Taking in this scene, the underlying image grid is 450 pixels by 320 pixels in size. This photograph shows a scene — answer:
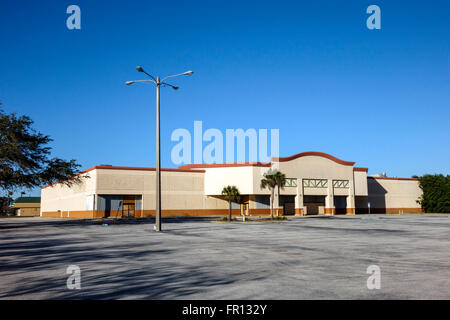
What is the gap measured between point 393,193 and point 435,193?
8889mm

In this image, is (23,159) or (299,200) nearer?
(23,159)

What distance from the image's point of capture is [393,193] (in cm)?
8250

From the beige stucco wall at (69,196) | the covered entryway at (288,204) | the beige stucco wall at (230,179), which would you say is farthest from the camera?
the covered entryway at (288,204)

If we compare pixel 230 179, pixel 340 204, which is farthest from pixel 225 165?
pixel 340 204

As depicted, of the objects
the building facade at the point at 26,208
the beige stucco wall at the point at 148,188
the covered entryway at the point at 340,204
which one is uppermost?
the beige stucco wall at the point at 148,188

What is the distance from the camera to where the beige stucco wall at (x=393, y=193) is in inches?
3179

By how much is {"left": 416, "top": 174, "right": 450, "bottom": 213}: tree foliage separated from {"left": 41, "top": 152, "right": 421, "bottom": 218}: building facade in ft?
41.7

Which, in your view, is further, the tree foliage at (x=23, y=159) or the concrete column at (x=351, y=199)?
the concrete column at (x=351, y=199)

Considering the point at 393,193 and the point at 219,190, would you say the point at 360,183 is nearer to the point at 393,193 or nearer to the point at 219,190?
the point at 393,193

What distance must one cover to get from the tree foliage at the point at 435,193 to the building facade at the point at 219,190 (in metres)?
12.7

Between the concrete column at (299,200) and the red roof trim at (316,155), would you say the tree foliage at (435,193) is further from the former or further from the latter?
the concrete column at (299,200)

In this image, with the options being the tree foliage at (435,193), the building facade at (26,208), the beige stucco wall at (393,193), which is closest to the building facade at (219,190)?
the beige stucco wall at (393,193)

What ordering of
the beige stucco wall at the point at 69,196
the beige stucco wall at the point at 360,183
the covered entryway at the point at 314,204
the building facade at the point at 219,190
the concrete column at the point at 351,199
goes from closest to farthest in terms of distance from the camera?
1. the building facade at the point at 219,190
2. the beige stucco wall at the point at 69,196
3. the covered entryway at the point at 314,204
4. the concrete column at the point at 351,199
5. the beige stucco wall at the point at 360,183

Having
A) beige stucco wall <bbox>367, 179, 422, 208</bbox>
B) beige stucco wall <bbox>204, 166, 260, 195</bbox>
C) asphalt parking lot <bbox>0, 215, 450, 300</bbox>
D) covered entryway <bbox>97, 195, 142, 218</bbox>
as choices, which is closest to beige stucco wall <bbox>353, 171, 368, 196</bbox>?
beige stucco wall <bbox>367, 179, 422, 208</bbox>
